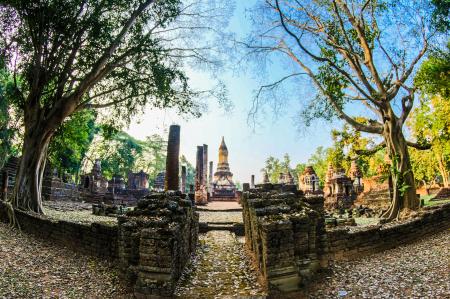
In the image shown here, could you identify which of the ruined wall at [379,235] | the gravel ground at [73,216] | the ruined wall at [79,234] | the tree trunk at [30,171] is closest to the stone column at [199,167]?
the gravel ground at [73,216]

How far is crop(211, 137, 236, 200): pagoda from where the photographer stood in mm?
34231

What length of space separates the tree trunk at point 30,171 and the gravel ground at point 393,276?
957cm

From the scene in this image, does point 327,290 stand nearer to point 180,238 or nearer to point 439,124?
point 180,238

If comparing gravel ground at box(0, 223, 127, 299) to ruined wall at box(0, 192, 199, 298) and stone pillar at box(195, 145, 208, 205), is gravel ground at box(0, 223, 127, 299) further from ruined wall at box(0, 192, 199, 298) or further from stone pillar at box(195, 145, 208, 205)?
stone pillar at box(195, 145, 208, 205)

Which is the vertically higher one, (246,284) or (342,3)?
(342,3)

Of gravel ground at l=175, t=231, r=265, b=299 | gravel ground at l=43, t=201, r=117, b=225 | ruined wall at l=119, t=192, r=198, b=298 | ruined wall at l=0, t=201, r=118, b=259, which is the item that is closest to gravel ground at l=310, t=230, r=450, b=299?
gravel ground at l=175, t=231, r=265, b=299

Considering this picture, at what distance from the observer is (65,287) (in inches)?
205

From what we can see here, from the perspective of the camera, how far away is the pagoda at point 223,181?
34231 millimetres

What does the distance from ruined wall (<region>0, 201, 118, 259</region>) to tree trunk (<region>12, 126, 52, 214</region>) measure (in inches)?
57.6

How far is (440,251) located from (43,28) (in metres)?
12.8

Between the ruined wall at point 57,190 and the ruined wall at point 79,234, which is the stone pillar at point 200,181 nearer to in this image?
the ruined wall at point 57,190

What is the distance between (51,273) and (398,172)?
36.6 feet

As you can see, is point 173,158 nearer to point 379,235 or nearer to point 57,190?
point 57,190

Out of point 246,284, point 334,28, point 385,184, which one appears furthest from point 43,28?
point 385,184
